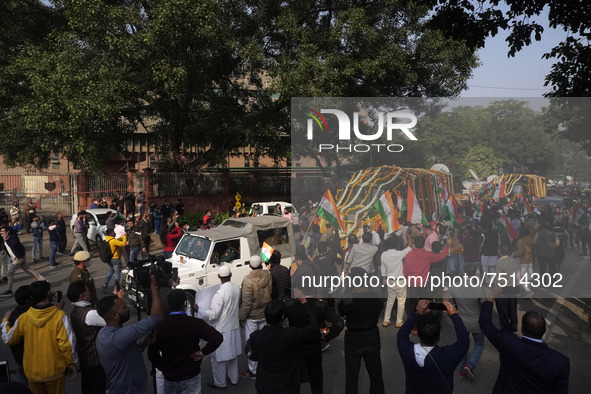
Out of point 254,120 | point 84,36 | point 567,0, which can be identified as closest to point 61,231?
point 84,36

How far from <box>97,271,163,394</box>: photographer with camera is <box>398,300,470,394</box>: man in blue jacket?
2220mm

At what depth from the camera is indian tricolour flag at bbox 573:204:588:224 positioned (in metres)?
8.07

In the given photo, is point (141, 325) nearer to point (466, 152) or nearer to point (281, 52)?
point (466, 152)

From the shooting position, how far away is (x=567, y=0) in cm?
692

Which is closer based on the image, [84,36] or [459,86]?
[84,36]

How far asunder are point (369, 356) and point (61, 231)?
1249cm

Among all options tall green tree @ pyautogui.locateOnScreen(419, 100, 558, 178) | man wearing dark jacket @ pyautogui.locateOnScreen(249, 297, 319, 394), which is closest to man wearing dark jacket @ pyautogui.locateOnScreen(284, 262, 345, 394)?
man wearing dark jacket @ pyautogui.locateOnScreen(249, 297, 319, 394)

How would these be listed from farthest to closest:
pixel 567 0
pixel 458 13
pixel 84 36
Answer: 1. pixel 84 36
2. pixel 458 13
3. pixel 567 0

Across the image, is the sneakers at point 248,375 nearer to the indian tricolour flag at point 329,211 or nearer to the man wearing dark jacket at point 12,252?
the indian tricolour flag at point 329,211

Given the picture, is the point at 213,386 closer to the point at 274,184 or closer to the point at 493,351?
the point at 493,351

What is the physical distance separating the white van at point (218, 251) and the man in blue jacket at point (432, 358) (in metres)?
5.48

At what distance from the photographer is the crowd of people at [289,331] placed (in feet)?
12.1

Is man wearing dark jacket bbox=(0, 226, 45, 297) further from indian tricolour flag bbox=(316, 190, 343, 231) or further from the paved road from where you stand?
indian tricolour flag bbox=(316, 190, 343, 231)

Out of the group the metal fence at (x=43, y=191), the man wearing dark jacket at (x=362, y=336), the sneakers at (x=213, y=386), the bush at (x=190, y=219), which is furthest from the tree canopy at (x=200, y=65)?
the sneakers at (x=213, y=386)
